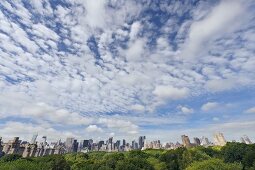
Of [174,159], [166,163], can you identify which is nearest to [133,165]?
[166,163]

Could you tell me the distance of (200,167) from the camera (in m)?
79.4

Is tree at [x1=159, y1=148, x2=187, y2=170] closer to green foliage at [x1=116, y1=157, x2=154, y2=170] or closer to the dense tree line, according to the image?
the dense tree line

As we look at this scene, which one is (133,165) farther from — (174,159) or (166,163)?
(174,159)

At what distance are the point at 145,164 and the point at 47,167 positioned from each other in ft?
156

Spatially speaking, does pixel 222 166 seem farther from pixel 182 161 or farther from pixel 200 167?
pixel 182 161

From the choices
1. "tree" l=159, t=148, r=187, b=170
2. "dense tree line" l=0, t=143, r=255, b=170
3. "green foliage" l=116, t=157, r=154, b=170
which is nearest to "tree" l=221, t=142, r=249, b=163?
"dense tree line" l=0, t=143, r=255, b=170

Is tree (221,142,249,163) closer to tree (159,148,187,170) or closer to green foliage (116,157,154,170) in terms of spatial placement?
tree (159,148,187,170)

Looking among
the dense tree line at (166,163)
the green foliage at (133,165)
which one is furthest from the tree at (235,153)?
the green foliage at (133,165)

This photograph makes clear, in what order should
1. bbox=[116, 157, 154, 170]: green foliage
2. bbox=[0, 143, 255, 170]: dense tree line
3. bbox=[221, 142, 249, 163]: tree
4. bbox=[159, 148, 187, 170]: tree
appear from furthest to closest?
1. bbox=[221, 142, 249, 163]: tree
2. bbox=[159, 148, 187, 170]: tree
3. bbox=[116, 157, 154, 170]: green foliage
4. bbox=[0, 143, 255, 170]: dense tree line

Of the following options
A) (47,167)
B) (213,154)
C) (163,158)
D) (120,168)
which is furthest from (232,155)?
(47,167)

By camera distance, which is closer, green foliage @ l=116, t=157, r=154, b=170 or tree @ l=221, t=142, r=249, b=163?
green foliage @ l=116, t=157, r=154, b=170

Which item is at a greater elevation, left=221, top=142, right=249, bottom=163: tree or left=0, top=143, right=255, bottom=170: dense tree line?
left=221, top=142, right=249, bottom=163: tree

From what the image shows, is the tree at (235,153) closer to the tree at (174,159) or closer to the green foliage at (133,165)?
the tree at (174,159)

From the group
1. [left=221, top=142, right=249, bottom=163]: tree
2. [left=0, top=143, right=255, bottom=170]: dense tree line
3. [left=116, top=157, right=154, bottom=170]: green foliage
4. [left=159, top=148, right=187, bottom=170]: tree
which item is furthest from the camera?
[left=221, top=142, right=249, bottom=163]: tree
